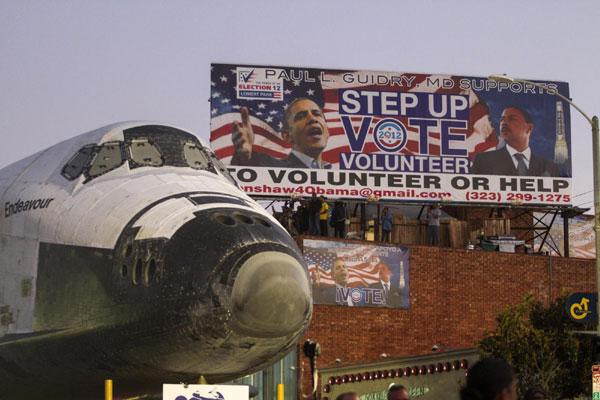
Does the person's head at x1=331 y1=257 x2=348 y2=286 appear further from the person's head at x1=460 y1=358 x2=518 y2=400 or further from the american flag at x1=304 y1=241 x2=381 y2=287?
the person's head at x1=460 y1=358 x2=518 y2=400

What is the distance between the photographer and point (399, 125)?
34.9 metres

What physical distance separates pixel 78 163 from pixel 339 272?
19414 mm

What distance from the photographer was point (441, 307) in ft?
105

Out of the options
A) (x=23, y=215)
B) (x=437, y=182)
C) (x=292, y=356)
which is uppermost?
(x=437, y=182)

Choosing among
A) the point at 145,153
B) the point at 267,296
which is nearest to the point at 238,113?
the point at 145,153

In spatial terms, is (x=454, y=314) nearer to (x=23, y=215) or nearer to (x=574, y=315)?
(x=574, y=315)

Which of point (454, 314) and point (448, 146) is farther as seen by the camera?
point (448, 146)

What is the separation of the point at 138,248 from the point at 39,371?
209 cm

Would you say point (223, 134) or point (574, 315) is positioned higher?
point (223, 134)

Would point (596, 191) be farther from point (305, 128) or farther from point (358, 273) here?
point (305, 128)

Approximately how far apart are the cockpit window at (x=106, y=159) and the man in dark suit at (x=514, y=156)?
2410 cm

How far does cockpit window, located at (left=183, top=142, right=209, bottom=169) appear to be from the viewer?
12.4 meters

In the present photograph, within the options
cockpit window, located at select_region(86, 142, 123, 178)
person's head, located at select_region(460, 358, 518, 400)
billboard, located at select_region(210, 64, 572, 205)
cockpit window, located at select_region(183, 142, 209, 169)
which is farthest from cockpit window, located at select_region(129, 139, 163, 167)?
billboard, located at select_region(210, 64, 572, 205)

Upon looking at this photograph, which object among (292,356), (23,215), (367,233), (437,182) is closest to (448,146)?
(437,182)
